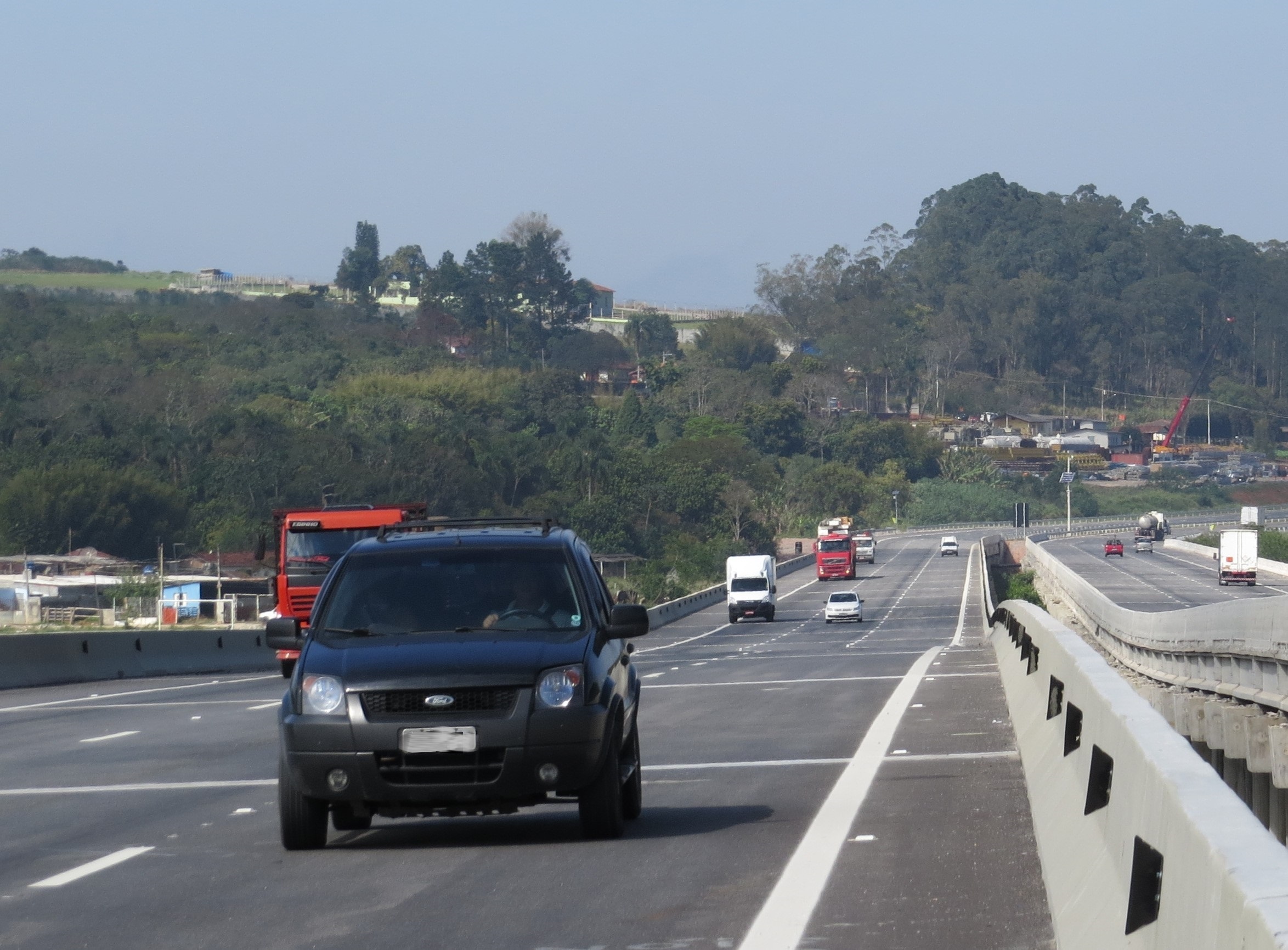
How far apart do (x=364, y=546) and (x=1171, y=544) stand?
113557 millimetres

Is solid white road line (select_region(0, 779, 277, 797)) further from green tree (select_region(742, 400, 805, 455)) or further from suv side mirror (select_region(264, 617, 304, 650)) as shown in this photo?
green tree (select_region(742, 400, 805, 455))

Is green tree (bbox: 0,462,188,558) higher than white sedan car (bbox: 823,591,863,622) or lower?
higher

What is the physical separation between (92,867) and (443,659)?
2.15 meters

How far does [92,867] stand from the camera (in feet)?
30.1

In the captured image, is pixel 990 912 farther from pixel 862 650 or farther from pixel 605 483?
pixel 605 483

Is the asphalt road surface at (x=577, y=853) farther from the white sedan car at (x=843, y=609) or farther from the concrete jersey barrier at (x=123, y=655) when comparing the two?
the white sedan car at (x=843, y=609)

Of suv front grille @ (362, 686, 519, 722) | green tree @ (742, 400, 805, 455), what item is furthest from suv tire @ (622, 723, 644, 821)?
green tree @ (742, 400, 805, 455)

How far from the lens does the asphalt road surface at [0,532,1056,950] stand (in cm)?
Result: 737

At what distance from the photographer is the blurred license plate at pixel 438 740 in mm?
8664

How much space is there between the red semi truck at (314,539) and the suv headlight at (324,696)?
715 inches

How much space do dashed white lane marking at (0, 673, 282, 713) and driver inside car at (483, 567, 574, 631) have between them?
519 inches

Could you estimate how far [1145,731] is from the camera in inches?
232

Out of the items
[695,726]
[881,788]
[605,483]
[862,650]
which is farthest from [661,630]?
[605,483]

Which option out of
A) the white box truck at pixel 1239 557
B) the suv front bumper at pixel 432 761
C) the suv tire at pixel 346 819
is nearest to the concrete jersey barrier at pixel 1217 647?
the suv front bumper at pixel 432 761
